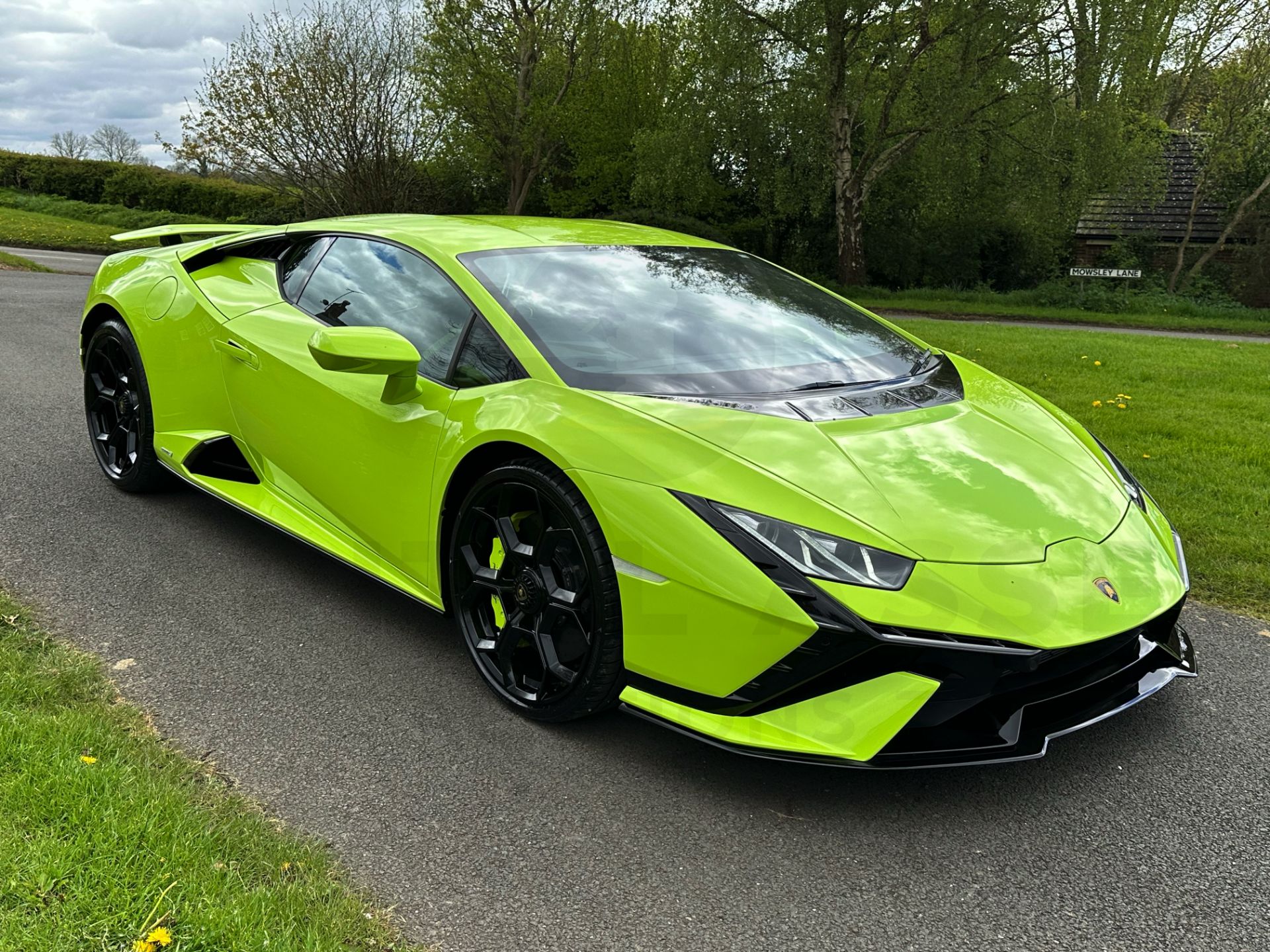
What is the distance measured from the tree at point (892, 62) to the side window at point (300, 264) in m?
15.1

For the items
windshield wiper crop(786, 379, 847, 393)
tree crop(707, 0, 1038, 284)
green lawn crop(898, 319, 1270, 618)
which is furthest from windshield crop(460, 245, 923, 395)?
tree crop(707, 0, 1038, 284)

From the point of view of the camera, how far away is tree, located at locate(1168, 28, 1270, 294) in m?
20.2

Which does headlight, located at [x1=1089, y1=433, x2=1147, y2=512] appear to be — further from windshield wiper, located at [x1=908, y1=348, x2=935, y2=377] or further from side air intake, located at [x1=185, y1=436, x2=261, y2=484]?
side air intake, located at [x1=185, y1=436, x2=261, y2=484]

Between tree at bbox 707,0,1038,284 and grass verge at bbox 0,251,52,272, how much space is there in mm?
12433

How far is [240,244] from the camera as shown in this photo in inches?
160

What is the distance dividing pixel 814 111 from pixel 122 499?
1681 centimetres

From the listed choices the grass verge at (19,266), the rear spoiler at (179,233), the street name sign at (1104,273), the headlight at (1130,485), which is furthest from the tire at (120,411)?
the street name sign at (1104,273)

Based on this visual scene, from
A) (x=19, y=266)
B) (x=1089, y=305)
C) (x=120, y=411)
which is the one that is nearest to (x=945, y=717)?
(x=120, y=411)

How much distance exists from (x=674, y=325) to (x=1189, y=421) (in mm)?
4706

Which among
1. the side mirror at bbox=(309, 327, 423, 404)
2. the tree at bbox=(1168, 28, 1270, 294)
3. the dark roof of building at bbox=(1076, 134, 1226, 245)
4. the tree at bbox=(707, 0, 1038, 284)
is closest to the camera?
the side mirror at bbox=(309, 327, 423, 404)

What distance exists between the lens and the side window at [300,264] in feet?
11.9

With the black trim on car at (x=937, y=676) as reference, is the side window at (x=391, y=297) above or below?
above

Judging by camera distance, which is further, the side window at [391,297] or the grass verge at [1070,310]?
the grass verge at [1070,310]

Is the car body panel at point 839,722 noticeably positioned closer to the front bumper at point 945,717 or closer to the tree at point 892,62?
the front bumper at point 945,717
